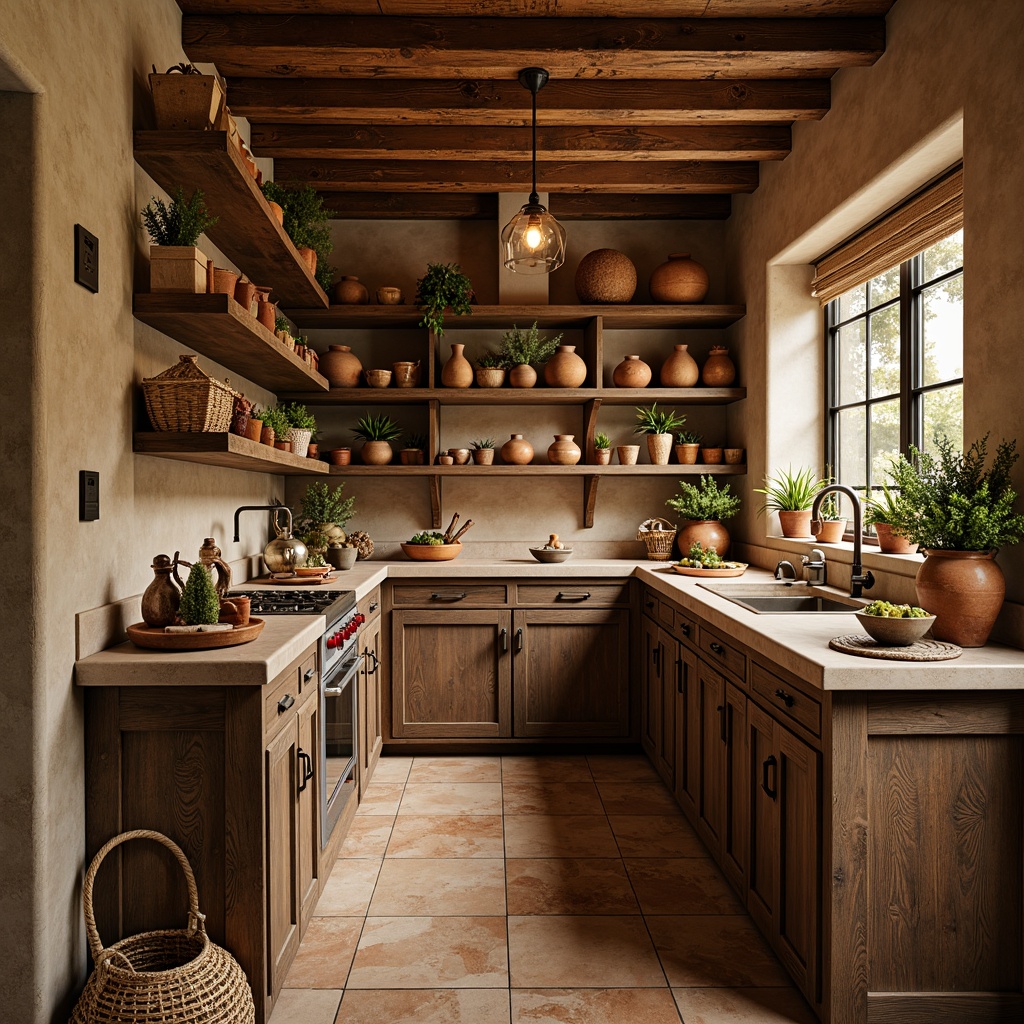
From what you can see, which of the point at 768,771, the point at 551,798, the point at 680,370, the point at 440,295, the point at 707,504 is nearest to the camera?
the point at 768,771

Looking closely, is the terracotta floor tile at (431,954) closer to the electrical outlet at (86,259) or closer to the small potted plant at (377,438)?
the electrical outlet at (86,259)

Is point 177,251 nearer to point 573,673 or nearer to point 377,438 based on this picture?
point 377,438

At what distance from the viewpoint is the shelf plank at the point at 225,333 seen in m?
2.38

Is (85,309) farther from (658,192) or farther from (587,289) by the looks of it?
(658,192)

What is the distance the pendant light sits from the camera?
3113 millimetres

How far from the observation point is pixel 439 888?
107 inches

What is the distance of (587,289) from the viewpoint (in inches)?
176

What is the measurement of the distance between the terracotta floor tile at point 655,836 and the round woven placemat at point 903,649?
4.19 ft

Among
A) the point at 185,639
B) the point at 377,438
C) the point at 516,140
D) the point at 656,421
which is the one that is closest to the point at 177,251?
the point at 185,639

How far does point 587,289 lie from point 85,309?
2.91 m

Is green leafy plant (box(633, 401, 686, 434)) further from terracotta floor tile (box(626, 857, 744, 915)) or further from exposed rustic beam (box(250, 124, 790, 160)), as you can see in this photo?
terracotta floor tile (box(626, 857, 744, 915))

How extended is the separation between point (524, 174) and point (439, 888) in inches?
131

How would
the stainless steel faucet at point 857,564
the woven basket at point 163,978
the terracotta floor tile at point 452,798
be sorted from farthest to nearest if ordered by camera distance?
the terracotta floor tile at point 452,798 → the stainless steel faucet at point 857,564 → the woven basket at point 163,978

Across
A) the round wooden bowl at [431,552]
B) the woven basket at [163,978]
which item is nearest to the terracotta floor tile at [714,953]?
the woven basket at [163,978]
